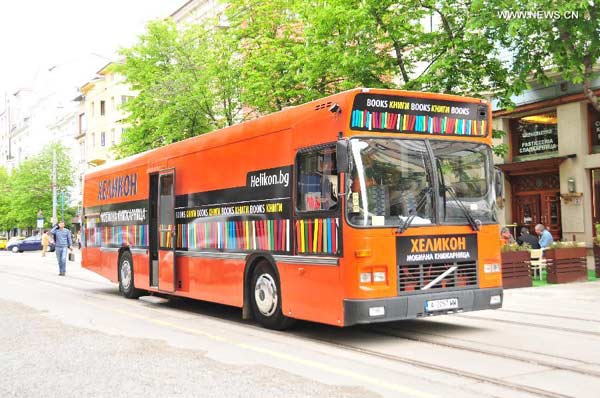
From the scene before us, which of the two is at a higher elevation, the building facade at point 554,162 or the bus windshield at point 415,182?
the building facade at point 554,162

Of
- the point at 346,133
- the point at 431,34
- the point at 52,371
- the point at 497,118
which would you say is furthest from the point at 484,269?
the point at 497,118

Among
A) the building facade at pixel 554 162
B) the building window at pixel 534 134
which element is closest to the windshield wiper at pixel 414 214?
the building facade at pixel 554 162

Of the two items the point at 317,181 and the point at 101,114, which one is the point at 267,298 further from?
the point at 101,114

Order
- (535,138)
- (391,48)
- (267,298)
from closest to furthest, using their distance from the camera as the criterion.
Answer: (267,298) < (391,48) < (535,138)

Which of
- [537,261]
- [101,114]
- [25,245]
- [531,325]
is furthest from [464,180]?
[101,114]

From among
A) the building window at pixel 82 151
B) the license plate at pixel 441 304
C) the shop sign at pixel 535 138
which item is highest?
the building window at pixel 82 151

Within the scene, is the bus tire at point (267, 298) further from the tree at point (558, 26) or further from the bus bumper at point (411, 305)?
the tree at point (558, 26)

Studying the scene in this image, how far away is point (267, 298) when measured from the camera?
977 centimetres

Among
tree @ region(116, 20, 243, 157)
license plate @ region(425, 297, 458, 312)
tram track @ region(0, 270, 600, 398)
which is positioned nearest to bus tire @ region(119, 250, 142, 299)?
tram track @ region(0, 270, 600, 398)

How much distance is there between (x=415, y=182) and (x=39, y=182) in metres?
63.9

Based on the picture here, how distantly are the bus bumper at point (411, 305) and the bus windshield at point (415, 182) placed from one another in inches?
35.5

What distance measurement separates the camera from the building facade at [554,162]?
2211cm

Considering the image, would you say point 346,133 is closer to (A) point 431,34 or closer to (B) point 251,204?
(B) point 251,204

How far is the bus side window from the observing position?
8.36 metres
